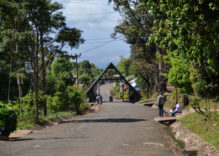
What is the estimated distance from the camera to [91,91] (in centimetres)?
6381

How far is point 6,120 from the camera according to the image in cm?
1378

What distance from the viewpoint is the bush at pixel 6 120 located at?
44.4ft

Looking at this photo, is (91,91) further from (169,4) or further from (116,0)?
(169,4)

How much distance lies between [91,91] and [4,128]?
5021cm

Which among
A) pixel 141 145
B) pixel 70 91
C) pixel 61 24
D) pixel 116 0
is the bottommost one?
pixel 141 145

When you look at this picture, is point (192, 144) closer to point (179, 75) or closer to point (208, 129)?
point (208, 129)

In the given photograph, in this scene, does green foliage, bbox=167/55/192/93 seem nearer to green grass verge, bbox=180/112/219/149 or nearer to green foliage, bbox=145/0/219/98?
green grass verge, bbox=180/112/219/149

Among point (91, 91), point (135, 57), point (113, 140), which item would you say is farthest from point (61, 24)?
point (91, 91)

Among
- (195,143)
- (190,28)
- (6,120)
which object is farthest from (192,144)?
(6,120)

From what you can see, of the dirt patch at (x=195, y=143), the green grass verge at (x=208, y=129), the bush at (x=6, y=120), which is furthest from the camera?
the bush at (x=6, y=120)

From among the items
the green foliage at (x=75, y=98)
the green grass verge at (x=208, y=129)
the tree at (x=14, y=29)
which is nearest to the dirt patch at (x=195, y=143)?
the green grass verge at (x=208, y=129)

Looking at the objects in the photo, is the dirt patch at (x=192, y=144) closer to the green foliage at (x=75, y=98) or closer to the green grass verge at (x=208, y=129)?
the green grass verge at (x=208, y=129)

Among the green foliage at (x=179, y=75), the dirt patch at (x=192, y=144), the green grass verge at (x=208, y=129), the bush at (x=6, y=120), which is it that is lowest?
the dirt patch at (x=192, y=144)

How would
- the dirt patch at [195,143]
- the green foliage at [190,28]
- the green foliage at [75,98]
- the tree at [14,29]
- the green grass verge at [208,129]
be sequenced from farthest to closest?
the green foliage at [75,98] → the tree at [14,29] → the green grass verge at [208,129] → the dirt patch at [195,143] → the green foliage at [190,28]
